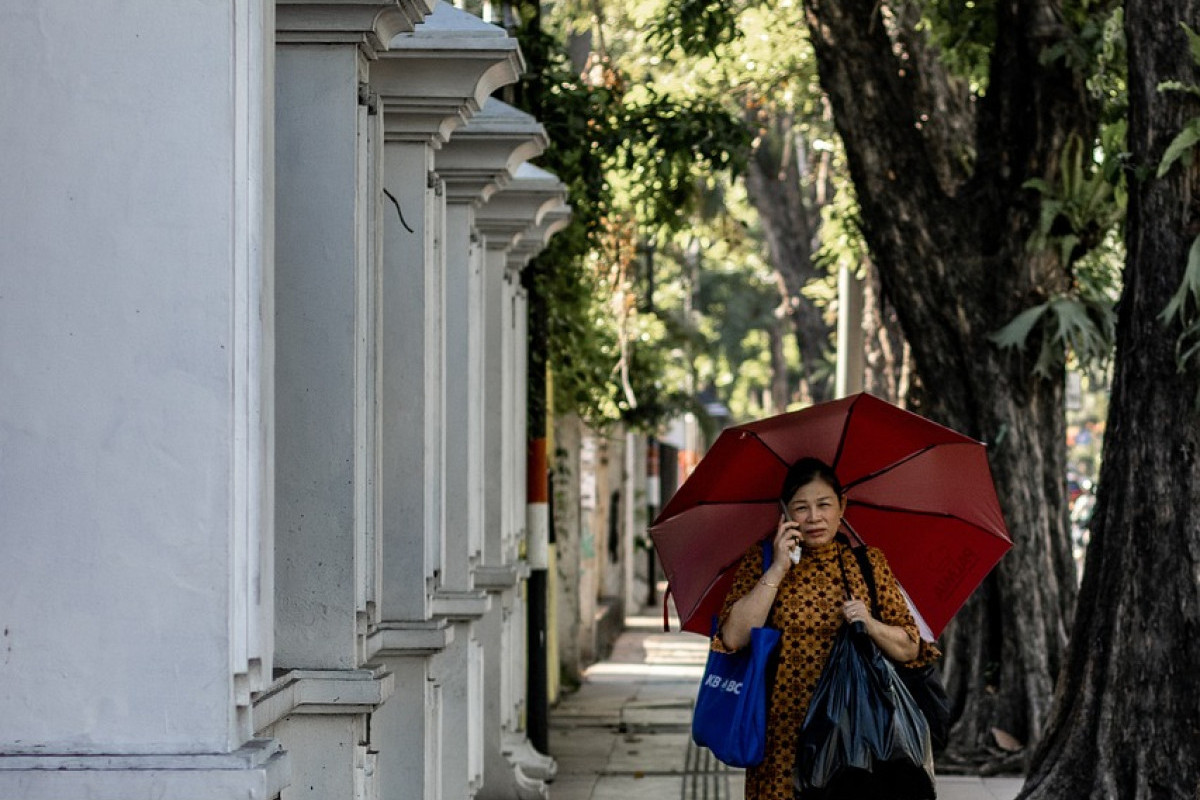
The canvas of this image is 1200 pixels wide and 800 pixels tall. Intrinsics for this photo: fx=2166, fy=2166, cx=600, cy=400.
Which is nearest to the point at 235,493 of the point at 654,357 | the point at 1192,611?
the point at 1192,611

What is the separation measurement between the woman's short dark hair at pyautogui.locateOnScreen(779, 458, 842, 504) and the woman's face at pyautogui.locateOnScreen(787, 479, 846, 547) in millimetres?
15

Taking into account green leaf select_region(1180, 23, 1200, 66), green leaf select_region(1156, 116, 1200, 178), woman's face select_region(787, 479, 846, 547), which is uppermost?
green leaf select_region(1180, 23, 1200, 66)

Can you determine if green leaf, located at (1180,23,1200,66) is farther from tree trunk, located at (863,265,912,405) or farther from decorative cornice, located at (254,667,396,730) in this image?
tree trunk, located at (863,265,912,405)

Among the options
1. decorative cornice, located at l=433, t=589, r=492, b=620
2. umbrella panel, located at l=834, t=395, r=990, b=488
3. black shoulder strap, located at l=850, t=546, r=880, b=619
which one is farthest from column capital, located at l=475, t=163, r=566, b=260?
black shoulder strap, located at l=850, t=546, r=880, b=619

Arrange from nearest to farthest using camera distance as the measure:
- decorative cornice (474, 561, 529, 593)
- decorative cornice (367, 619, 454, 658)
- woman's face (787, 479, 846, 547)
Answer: woman's face (787, 479, 846, 547), decorative cornice (367, 619, 454, 658), decorative cornice (474, 561, 529, 593)

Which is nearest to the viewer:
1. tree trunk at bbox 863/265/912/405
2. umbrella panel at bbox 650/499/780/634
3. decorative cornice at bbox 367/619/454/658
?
umbrella panel at bbox 650/499/780/634

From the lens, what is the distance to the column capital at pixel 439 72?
744cm

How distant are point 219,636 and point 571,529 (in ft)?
51.9

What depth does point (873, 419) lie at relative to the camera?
23.3ft

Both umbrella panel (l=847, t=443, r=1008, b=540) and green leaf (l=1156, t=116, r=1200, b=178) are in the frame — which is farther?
green leaf (l=1156, t=116, r=1200, b=178)

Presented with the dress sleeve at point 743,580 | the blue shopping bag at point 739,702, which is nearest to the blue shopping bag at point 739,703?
the blue shopping bag at point 739,702

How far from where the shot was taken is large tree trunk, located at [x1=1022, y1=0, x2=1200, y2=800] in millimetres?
8727

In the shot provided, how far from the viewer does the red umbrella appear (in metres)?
7.11

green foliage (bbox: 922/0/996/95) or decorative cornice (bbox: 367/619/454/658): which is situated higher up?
green foliage (bbox: 922/0/996/95)
